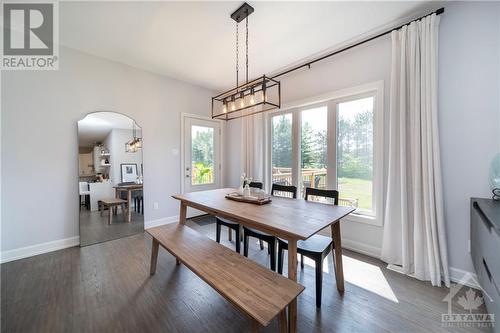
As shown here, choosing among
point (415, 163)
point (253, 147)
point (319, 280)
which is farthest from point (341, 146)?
point (319, 280)

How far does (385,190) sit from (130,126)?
4.02 metres

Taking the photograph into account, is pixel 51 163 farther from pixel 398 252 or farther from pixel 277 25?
pixel 398 252

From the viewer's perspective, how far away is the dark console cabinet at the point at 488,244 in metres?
1.21

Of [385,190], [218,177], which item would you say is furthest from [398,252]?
[218,177]

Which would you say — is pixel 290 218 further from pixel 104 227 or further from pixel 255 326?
pixel 104 227

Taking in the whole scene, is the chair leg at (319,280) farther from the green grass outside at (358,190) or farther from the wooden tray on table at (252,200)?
the green grass outside at (358,190)

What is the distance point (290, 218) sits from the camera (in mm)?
1616

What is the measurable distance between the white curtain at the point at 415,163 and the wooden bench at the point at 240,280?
5.63ft

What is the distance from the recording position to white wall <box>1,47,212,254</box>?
2451 millimetres

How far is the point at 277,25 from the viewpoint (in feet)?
7.61

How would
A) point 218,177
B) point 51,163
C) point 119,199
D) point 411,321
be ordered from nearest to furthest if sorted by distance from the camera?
point 411,321, point 51,163, point 119,199, point 218,177

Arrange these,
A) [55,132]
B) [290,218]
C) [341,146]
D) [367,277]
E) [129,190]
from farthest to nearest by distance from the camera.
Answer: [129,190] → [341,146] → [55,132] → [367,277] → [290,218]

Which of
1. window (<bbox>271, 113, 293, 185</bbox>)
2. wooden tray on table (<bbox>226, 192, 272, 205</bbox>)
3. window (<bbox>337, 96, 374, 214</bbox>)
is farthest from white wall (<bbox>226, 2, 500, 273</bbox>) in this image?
window (<bbox>271, 113, 293, 185</bbox>)

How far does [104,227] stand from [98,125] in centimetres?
163
